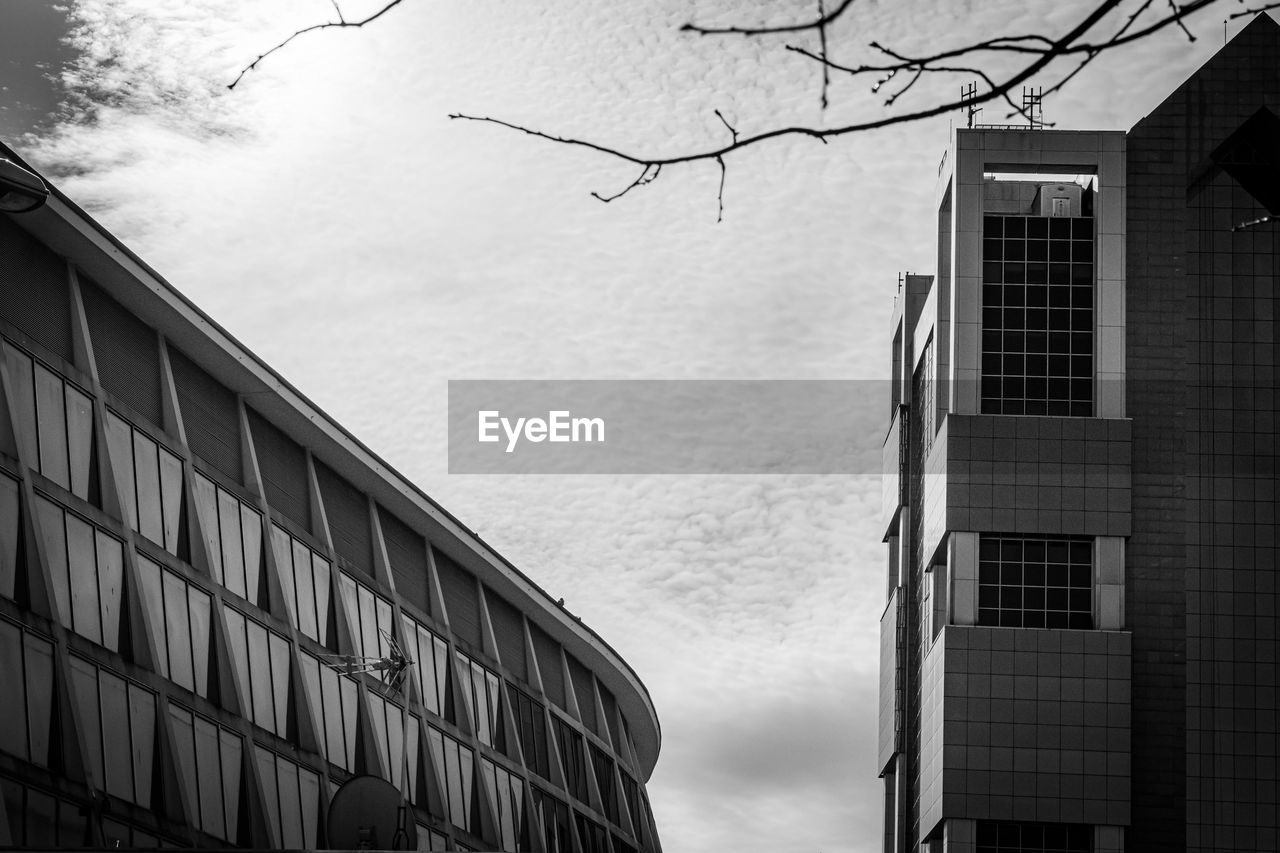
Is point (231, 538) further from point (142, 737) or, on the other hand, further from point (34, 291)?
point (34, 291)

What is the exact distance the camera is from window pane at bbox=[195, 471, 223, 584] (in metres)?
45.2

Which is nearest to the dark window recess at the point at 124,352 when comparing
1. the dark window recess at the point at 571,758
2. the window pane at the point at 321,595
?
the window pane at the point at 321,595

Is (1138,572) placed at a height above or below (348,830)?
above

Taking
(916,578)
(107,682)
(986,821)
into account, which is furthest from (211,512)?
(916,578)

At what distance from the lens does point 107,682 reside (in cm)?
3888

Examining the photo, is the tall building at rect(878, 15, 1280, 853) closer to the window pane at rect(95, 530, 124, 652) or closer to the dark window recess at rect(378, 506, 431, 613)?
the dark window recess at rect(378, 506, 431, 613)

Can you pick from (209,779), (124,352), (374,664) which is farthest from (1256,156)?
(209,779)

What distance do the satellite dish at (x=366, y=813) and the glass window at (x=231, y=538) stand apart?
10696mm

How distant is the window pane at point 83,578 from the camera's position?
1515 inches

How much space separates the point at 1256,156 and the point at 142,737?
64.2 meters

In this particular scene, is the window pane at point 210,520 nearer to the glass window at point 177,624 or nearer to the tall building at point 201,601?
the tall building at point 201,601

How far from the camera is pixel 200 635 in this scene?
4391 centimetres

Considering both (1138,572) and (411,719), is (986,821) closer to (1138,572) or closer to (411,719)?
(1138,572)

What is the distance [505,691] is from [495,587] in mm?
4417
